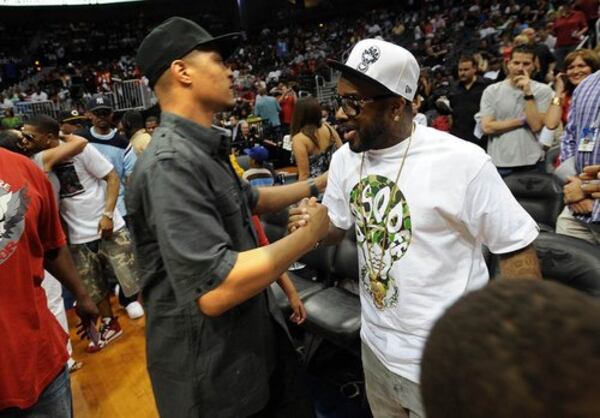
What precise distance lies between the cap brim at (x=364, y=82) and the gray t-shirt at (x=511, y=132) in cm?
287

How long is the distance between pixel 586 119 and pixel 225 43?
1.88m

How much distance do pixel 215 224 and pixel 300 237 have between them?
0.26m

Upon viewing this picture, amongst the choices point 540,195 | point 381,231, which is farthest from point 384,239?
point 540,195

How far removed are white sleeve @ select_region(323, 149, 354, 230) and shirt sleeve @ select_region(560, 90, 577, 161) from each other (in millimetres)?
1492

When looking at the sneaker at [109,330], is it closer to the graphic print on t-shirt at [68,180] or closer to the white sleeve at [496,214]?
the graphic print on t-shirt at [68,180]

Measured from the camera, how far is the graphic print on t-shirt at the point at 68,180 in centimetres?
347

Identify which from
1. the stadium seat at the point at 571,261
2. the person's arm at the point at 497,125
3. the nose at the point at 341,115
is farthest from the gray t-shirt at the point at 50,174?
the person's arm at the point at 497,125

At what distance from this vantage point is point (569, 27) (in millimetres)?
8266

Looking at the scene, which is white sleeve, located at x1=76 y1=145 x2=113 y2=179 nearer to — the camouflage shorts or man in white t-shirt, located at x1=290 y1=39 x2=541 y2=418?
the camouflage shorts

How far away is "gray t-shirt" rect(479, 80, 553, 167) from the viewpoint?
391 centimetres

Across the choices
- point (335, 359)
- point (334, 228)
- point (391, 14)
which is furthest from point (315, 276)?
point (391, 14)

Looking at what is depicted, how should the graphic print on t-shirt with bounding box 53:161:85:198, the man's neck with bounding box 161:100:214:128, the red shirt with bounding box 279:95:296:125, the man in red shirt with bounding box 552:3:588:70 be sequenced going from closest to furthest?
1. the man's neck with bounding box 161:100:214:128
2. the graphic print on t-shirt with bounding box 53:161:85:198
3. the man in red shirt with bounding box 552:3:588:70
4. the red shirt with bounding box 279:95:296:125

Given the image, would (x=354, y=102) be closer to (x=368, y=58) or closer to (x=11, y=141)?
(x=368, y=58)

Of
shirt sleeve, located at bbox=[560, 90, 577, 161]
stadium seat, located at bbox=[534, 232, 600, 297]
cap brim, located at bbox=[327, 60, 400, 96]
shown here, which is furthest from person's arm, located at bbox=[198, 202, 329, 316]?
shirt sleeve, located at bbox=[560, 90, 577, 161]
